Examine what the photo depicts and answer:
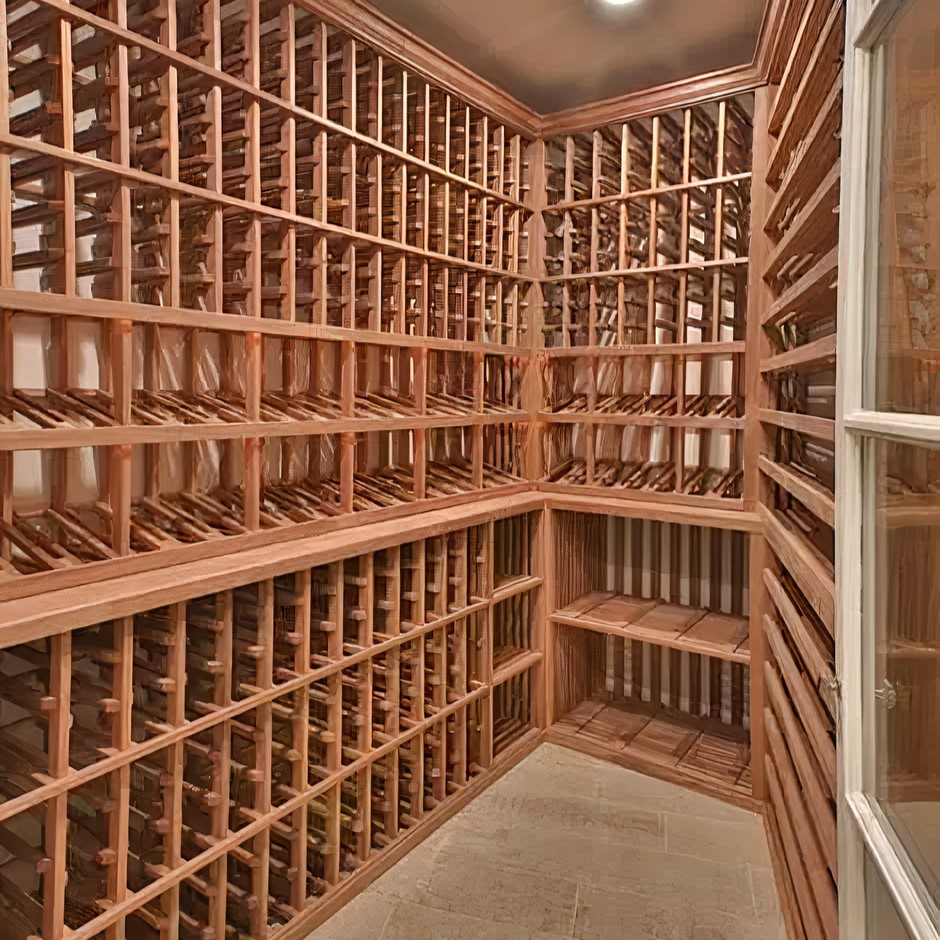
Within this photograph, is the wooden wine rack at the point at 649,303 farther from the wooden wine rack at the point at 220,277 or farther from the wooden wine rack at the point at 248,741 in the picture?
the wooden wine rack at the point at 248,741

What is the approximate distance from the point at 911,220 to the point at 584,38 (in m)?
1.69

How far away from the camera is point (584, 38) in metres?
2.19

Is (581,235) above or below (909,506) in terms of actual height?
above

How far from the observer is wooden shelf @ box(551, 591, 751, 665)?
2408 mm

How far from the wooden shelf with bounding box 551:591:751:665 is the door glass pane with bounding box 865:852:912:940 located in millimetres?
1442

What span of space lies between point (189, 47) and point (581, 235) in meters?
1.61

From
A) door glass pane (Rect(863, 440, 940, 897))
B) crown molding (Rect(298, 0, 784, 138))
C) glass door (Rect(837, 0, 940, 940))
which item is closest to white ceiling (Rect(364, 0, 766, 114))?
crown molding (Rect(298, 0, 784, 138))

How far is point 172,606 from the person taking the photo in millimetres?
1452

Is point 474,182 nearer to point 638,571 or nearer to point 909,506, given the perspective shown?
point 638,571

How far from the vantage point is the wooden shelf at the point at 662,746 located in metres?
2.41

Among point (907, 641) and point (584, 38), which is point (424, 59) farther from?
point (907, 641)

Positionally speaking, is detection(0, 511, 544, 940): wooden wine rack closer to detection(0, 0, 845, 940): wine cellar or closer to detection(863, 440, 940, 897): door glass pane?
detection(0, 0, 845, 940): wine cellar

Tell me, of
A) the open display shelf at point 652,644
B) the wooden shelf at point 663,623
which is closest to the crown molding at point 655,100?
the open display shelf at point 652,644

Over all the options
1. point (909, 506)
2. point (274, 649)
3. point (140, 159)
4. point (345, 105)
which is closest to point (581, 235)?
point (345, 105)
